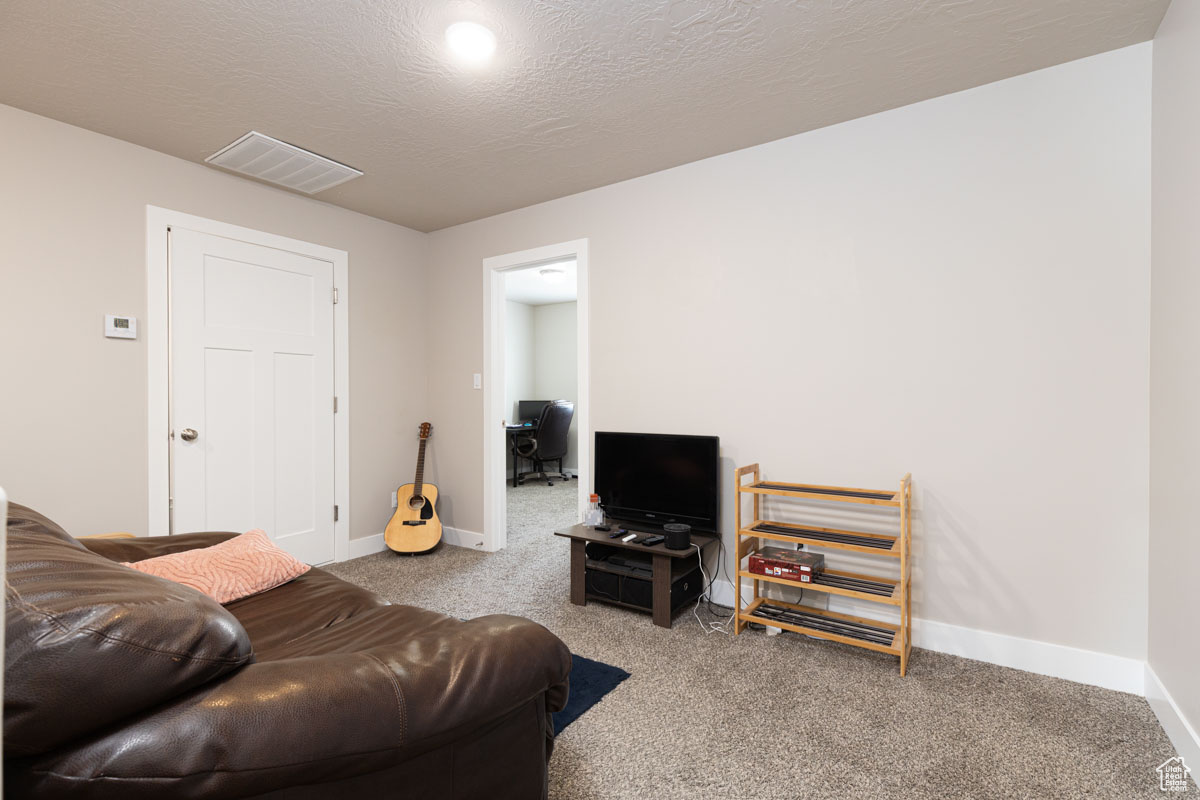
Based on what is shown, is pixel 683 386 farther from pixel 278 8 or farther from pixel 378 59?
pixel 278 8

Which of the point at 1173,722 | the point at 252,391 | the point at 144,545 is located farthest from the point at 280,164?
the point at 1173,722

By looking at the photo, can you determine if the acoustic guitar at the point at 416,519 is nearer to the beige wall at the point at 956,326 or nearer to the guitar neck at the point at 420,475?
the guitar neck at the point at 420,475

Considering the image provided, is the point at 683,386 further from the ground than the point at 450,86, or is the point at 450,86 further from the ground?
the point at 450,86

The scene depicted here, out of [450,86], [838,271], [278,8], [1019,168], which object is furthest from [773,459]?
[278,8]

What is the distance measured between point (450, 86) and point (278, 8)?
0.64m

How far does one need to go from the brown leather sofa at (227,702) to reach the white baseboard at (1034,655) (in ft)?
6.53

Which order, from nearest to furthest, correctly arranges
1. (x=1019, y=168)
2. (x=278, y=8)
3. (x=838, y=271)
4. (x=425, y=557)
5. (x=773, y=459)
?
(x=278, y=8)
(x=1019, y=168)
(x=838, y=271)
(x=773, y=459)
(x=425, y=557)

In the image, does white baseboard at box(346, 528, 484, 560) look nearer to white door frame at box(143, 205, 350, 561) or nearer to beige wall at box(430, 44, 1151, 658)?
white door frame at box(143, 205, 350, 561)

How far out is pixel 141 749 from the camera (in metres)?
0.76

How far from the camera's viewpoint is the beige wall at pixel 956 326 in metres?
2.13

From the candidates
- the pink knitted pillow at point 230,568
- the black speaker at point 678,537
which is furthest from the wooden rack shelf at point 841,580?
the pink knitted pillow at point 230,568

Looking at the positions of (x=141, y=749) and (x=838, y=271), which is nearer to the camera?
(x=141, y=749)

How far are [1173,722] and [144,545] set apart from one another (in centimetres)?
346

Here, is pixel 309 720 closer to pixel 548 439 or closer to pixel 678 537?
pixel 678 537
